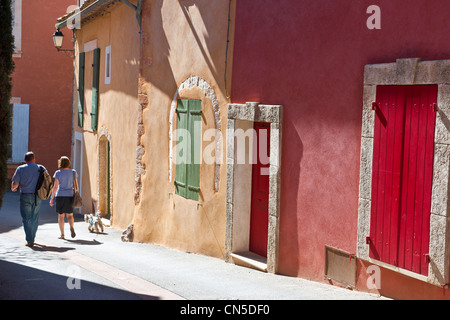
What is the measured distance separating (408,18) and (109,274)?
484cm

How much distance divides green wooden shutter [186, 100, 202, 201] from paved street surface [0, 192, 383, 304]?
1069mm

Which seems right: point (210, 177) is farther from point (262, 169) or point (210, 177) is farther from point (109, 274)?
point (109, 274)

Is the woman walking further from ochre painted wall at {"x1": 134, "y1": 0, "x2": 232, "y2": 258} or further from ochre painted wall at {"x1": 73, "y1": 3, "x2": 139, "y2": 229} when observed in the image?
ochre painted wall at {"x1": 73, "y1": 3, "x2": 139, "y2": 229}

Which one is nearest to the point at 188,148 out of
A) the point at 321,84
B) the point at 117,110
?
the point at 321,84

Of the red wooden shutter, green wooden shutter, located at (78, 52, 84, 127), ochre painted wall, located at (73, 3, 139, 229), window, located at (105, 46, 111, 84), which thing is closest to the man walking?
ochre painted wall, located at (73, 3, 139, 229)

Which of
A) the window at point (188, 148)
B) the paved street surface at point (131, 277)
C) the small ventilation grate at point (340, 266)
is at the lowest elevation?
the paved street surface at point (131, 277)

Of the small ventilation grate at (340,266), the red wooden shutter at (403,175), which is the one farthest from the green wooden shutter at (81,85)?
the red wooden shutter at (403,175)

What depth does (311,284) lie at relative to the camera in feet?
26.2

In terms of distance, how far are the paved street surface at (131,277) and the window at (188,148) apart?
1.09 metres

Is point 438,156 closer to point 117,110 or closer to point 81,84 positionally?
point 117,110

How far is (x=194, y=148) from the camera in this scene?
10.9 meters

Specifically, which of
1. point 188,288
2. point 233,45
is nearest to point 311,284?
point 188,288

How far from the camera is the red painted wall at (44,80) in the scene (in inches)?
910

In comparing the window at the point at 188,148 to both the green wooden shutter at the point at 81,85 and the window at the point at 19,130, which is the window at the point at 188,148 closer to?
the green wooden shutter at the point at 81,85
